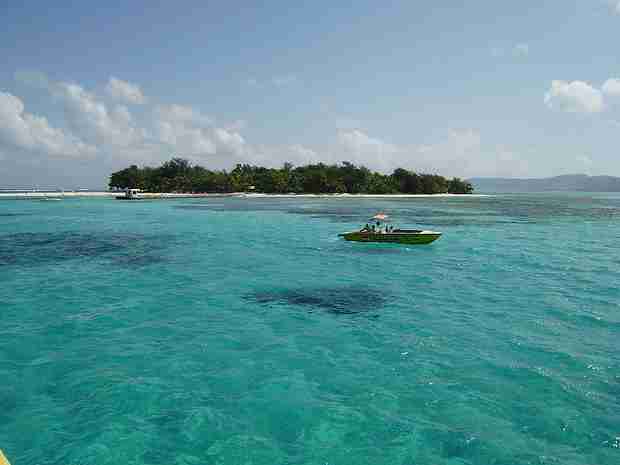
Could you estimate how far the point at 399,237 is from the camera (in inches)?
1388

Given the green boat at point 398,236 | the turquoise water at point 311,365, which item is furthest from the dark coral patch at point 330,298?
the green boat at point 398,236

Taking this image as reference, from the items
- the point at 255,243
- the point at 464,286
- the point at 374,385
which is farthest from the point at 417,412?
the point at 255,243

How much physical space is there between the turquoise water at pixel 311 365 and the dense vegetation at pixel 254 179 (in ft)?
480

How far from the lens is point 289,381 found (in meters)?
12.0

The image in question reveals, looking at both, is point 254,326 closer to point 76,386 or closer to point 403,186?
point 76,386

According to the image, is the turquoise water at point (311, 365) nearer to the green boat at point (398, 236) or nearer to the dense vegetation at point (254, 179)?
the green boat at point (398, 236)

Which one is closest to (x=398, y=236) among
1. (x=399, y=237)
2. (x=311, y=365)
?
(x=399, y=237)

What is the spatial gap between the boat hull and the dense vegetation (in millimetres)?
134905

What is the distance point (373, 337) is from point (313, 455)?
6.91m

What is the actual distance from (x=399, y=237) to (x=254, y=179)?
483 feet

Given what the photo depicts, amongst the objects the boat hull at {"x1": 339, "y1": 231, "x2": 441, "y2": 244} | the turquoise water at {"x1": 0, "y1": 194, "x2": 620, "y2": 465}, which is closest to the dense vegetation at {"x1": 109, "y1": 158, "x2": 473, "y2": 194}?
the boat hull at {"x1": 339, "y1": 231, "x2": 441, "y2": 244}

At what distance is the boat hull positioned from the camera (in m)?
34.8

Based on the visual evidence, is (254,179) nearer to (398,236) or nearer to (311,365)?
(398,236)

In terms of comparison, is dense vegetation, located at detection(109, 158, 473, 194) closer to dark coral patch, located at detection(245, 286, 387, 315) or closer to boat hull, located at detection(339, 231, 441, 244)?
boat hull, located at detection(339, 231, 441, 244)
